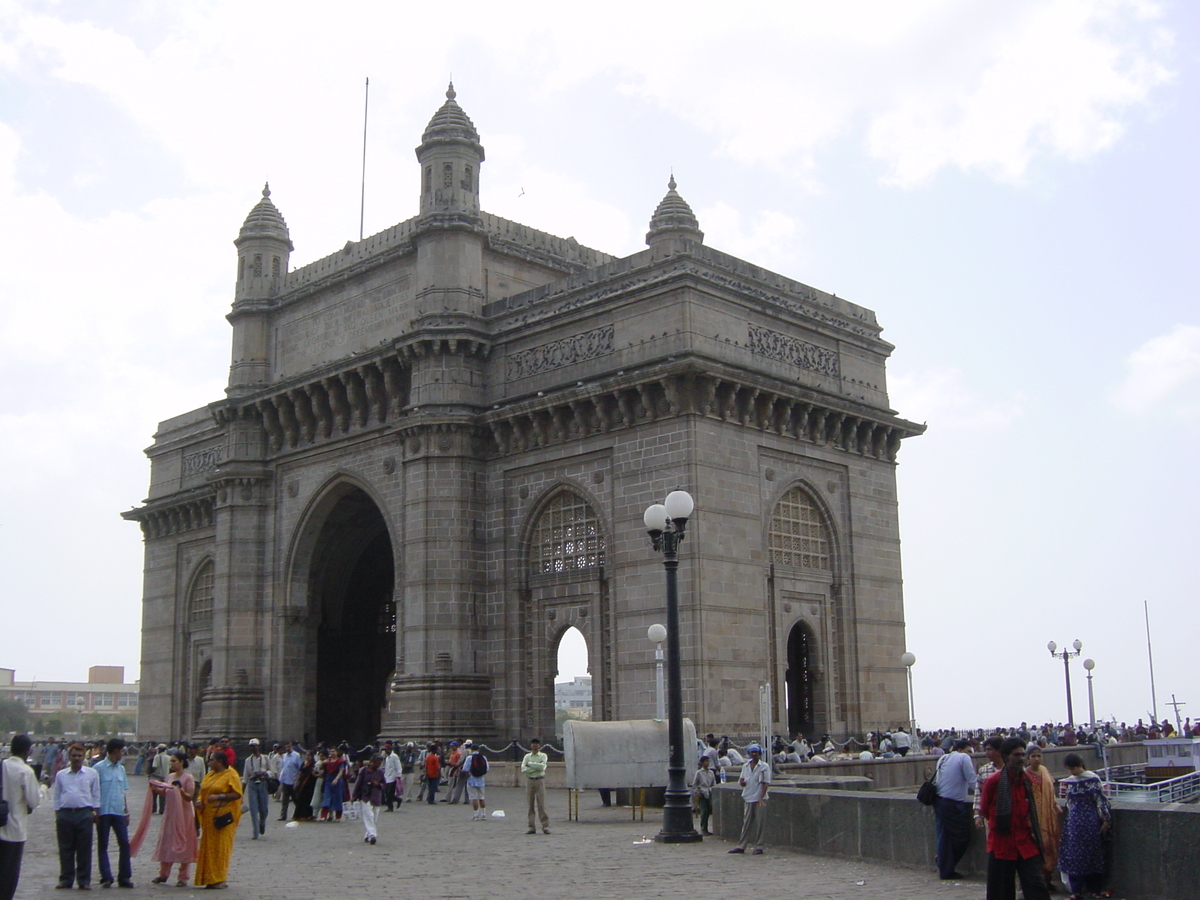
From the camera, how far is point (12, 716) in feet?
354

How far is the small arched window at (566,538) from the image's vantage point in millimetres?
29578

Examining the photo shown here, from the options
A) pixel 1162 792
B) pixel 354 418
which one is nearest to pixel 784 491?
pixel 354 418

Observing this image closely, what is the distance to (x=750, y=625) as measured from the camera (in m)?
28.0

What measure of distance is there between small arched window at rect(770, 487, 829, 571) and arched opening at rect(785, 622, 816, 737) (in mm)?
1560

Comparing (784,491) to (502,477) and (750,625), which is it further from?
(502,477)

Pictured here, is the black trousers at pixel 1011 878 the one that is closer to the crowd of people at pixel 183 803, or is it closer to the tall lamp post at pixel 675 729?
the tall lamp post at pixel 675 729

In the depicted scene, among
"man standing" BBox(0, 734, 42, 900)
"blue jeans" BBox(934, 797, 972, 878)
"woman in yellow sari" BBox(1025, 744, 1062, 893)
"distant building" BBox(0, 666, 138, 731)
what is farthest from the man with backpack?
"distant building" BBox(0, 666, 138, 731)

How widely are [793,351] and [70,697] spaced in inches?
5140

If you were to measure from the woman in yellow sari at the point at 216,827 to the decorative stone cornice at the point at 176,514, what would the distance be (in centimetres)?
2953

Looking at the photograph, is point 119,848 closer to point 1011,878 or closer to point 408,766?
point 1011,878

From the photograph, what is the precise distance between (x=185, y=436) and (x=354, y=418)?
14029 millimetres

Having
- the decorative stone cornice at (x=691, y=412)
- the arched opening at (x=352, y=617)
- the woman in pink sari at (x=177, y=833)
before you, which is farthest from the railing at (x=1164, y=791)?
the arched opening at (x=352, y=617)

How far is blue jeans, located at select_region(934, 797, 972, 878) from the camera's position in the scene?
12461 mm

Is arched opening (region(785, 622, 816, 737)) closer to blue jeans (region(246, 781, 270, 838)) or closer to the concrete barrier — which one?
the concrete barrier
